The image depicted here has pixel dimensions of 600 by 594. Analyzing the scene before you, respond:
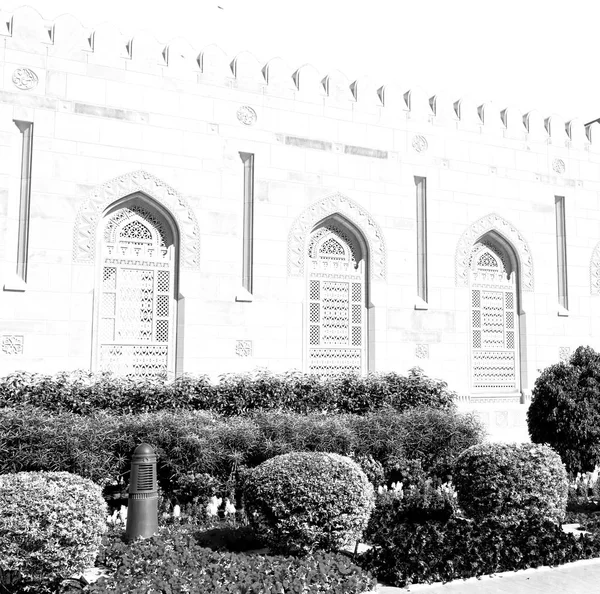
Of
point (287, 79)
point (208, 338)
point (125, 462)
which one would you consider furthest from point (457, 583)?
point (287, 79)

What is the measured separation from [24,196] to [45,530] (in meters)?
7.53

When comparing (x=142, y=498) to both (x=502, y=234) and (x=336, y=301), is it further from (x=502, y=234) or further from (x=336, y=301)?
(x=502, y=234)

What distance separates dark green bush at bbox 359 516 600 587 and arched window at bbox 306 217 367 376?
6509mm

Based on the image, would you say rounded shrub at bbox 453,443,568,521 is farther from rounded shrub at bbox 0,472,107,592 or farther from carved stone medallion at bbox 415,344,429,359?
carved stone medallion at bbox 415,344,429,359

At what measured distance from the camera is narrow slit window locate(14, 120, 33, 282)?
1123 centimetres

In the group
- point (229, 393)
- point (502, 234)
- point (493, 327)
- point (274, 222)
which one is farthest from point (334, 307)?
point (502, 234)

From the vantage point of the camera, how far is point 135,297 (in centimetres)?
1214

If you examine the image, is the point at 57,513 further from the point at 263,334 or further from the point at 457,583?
the point at 263,334

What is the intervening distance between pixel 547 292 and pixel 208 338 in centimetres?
763

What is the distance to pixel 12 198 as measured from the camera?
11.3 m

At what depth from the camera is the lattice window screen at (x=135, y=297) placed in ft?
38.9

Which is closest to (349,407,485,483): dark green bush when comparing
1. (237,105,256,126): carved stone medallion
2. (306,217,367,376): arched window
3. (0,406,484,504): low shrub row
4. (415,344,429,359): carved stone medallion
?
(0,406,484,504): low shrub row

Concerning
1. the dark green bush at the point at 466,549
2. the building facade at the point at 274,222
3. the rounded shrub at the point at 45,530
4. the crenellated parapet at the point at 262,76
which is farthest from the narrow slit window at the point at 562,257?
the rounded shrub at the point at 45,530

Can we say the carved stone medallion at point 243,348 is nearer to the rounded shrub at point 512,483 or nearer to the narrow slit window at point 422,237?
the narrow slit window at point 422,237
